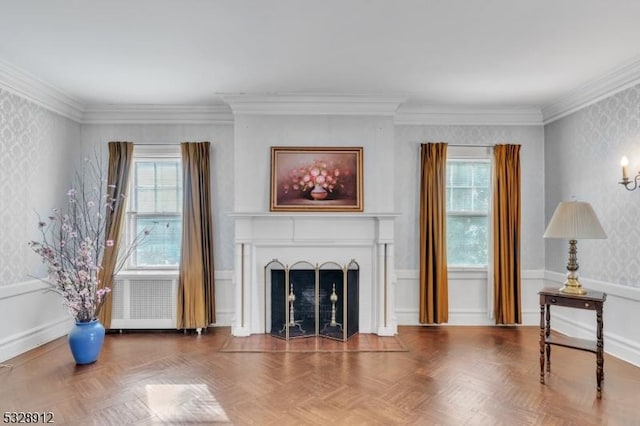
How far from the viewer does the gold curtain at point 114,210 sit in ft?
13.9

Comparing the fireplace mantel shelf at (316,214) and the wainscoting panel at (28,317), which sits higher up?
the fireplace mantel shelf at (316,214)

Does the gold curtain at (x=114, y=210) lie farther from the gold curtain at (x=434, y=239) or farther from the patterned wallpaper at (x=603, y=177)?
the patterned wallpaper at (x=603, y=177)

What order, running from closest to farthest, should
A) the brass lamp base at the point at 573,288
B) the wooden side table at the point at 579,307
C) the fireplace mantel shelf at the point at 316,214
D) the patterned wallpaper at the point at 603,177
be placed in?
the wooden side table at the point at 579,307 → the brass lamp base at the point at 573,288 → the patterned wallpaper at the point at 603,177 → the fireplace mantel shelf at the point at 316,214

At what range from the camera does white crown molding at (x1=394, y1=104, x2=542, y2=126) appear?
4.47 meters

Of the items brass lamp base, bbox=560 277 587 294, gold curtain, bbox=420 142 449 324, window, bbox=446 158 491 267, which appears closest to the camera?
brass lamp base, bbox=560 277 587 294

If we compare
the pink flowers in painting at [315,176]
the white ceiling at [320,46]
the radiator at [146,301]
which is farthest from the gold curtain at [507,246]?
the radiator at [146,301]

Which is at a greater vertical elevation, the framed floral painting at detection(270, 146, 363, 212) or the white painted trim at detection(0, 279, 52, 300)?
the framed floral painting at detection(270, 146, 363, 212)

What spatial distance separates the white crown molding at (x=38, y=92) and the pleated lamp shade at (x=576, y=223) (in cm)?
513

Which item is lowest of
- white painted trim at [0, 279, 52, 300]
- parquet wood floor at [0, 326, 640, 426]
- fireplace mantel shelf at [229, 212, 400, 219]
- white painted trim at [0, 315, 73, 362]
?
parquet wood floor at [0, 326, 640, 426]

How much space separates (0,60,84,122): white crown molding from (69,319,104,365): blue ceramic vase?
94.6 inches

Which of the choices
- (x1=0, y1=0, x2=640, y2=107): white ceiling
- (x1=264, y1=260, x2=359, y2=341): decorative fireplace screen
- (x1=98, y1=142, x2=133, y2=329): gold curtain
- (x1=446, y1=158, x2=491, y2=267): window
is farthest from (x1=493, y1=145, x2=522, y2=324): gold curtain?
(x1=98, y1=142, x2=133, y2=329): gold curtain

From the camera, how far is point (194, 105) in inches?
174

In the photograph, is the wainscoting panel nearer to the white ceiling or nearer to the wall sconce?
the white ceiling

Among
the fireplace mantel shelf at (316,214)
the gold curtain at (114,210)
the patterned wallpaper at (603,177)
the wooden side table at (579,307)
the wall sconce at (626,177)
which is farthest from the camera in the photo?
the gold curtain at (114,210)
